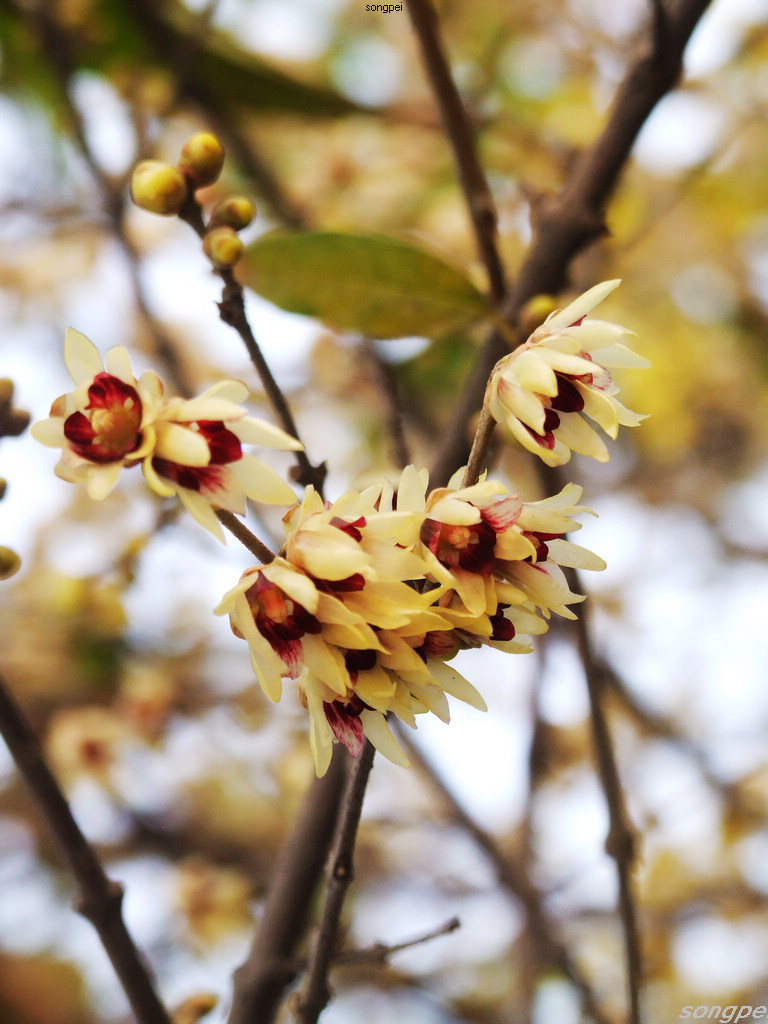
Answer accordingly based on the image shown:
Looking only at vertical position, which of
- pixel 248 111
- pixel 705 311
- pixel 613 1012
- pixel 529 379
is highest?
pixel 529 379

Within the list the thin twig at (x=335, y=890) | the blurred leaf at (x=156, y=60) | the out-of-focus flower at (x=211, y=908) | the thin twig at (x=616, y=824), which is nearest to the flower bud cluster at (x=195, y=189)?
the thin twig at (x=335, y=890)

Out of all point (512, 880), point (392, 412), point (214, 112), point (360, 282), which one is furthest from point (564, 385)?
point (214, 112)

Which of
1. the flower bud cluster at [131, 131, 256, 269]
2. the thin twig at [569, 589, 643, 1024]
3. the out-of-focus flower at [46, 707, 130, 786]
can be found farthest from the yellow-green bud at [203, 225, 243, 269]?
the out-of-focus flower at [46, 707, 130, 786]

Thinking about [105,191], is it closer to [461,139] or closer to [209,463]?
[461,139]

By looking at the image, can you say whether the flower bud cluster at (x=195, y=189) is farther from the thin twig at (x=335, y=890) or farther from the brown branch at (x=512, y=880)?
the brown branch at (x=512, y=880)

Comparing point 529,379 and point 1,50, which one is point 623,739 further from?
point 1,50

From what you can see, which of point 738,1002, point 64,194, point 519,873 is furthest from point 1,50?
point 738,1002
